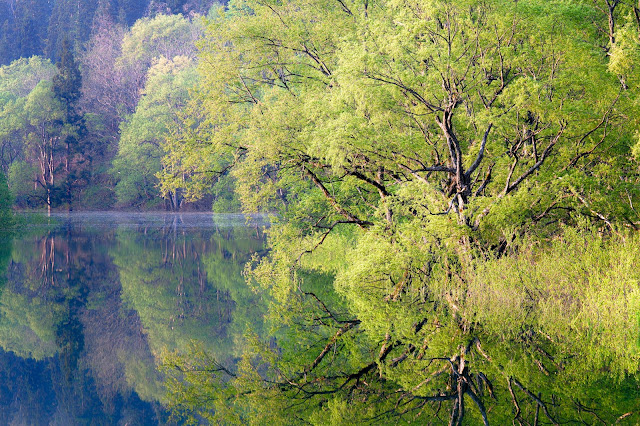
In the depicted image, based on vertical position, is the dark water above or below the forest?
below

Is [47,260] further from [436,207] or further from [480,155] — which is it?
[480,155]

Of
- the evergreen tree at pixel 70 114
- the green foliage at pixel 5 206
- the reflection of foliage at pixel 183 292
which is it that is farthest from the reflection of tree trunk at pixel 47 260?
the evergreen tree at pixel 70 114

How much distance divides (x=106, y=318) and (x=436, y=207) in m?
8.14

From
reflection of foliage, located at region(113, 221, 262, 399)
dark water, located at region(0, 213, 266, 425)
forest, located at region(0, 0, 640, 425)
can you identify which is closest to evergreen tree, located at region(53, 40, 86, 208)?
reflection of foliage, located at region(113, 221, 262, 399)

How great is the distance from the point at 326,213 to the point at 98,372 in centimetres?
1143

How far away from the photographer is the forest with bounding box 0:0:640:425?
9922mm

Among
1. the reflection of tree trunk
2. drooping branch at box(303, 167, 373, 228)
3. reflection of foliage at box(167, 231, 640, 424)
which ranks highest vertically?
drooping branch at box(303, 167, 373, 228)

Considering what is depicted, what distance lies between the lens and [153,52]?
7969cm

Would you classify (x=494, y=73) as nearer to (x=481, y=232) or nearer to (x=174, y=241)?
(x=481, y=232)

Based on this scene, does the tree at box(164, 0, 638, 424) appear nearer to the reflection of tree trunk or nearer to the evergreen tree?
the reflection of tree trunk

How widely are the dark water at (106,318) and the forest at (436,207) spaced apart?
0.75 metres

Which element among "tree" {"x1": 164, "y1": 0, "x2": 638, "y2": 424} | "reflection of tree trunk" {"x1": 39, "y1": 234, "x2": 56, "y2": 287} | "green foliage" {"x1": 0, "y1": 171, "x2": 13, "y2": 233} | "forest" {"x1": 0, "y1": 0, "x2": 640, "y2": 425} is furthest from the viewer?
"green foliage" {"x1": 0, "y1": 171, "x2": 13, "y2": 233}

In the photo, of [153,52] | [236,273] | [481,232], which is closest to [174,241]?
[236,273]

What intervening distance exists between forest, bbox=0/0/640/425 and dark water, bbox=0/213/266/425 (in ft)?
2.45
